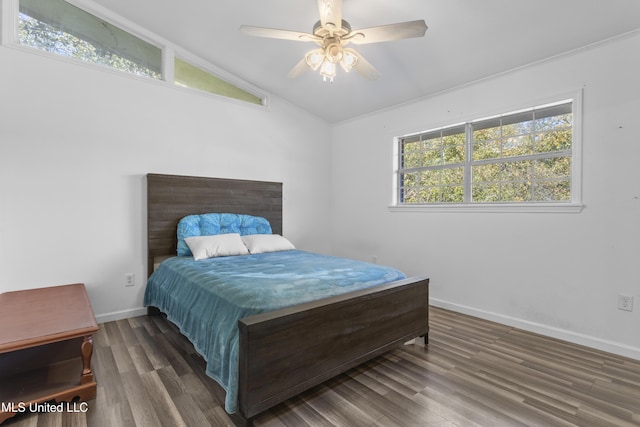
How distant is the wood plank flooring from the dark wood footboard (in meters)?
0.16

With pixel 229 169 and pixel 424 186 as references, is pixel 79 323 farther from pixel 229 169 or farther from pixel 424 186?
pixel 424 186

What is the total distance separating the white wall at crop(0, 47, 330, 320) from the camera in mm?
2650

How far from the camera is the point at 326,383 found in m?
2.04

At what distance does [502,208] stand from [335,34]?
2.31 meters

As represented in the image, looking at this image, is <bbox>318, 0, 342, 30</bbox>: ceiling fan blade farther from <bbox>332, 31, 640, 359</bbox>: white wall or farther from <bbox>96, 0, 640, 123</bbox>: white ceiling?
<bbox>332, 31, 640, 359</bbox>: white wall

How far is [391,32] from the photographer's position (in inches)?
78.5

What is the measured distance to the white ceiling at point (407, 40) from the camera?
2.34 meters

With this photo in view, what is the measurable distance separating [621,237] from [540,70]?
159cm

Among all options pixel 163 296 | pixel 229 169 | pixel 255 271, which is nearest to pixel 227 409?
pixel 255 271

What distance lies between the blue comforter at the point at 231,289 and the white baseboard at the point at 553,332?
133 cm

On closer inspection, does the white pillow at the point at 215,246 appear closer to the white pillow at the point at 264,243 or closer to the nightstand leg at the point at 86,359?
the white pillow at the point at 264,243

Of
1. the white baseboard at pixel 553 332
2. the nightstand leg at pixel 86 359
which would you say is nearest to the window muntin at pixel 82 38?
the nightstand leg at pixel 86 359

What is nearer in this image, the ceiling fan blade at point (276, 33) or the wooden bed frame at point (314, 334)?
the wooden bed frame at point (314, 334)

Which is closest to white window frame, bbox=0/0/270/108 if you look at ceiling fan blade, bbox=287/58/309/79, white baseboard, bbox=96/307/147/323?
ceiling fan blade, bbox=287/58/309/79
